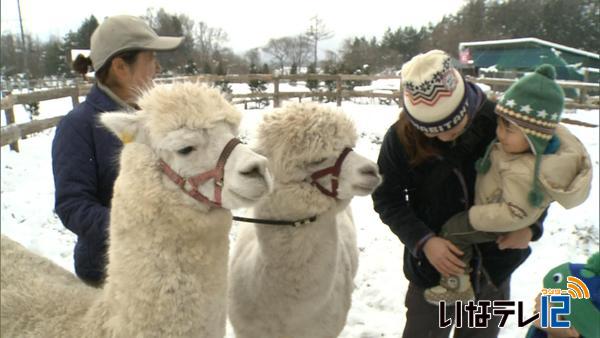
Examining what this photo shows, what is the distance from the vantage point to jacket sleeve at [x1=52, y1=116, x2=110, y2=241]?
1707 mm

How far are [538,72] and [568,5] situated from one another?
2230 millimetres

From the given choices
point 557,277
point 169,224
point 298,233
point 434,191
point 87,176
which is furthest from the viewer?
point 298,233

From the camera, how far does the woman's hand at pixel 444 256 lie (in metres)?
1.81

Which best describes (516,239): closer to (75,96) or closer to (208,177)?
(208,177)

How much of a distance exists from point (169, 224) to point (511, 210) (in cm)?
133

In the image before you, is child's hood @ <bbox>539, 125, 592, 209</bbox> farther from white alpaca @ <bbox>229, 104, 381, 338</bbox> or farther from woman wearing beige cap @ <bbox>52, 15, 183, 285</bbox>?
woman wearing beige cap @ <bbox>52, 15, 183, 285</bbox>

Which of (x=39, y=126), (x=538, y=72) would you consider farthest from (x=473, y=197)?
(x=39, y=126)

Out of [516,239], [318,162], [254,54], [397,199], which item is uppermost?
[254,54]

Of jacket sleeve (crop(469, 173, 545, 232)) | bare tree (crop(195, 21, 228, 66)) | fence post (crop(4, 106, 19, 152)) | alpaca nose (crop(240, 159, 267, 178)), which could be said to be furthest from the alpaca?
bare tree (crop(195, 21, 228, 66))

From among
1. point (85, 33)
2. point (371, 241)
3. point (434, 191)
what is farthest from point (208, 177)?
Result: point (85, 33)

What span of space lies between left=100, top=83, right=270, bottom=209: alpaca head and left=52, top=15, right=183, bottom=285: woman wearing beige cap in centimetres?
29

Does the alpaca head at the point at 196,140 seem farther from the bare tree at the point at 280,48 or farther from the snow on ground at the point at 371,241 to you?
the bare tree at the point at 280,48

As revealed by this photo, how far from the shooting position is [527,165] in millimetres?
1715

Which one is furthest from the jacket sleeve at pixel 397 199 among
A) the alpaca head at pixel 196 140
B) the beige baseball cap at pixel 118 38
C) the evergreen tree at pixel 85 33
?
the evergreen tree at pixel 85 33
